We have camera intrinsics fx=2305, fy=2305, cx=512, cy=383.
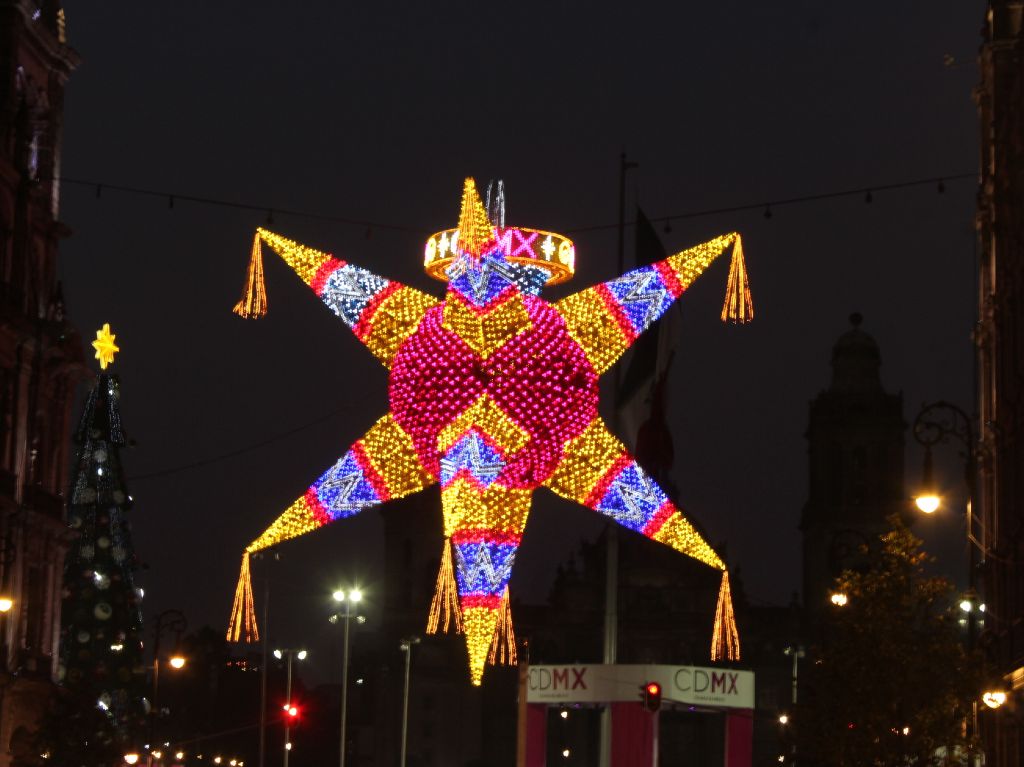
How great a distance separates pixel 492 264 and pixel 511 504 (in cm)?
276

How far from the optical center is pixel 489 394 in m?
25.6

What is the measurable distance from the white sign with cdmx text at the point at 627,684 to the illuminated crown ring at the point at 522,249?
8299mm

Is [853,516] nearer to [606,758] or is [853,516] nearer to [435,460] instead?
[606,758]

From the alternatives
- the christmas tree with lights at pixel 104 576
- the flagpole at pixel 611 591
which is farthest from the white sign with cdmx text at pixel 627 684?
the christmas tree with lights at pixel 104 576

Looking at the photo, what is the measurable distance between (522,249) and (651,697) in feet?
27.8

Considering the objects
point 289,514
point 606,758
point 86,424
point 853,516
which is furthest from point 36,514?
point 853,516

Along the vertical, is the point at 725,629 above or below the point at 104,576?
below

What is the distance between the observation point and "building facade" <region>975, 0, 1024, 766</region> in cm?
3847

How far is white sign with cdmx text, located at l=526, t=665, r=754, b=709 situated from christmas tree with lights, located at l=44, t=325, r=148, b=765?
17.4m

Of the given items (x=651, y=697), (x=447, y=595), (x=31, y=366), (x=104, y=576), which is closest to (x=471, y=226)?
(x=447, y=595)

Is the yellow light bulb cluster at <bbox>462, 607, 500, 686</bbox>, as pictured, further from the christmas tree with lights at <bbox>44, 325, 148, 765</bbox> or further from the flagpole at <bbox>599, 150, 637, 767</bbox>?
the christmas tree with lights at <bbox>44, 325, 148, 765</bbox>

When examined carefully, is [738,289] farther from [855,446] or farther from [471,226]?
[855,446]

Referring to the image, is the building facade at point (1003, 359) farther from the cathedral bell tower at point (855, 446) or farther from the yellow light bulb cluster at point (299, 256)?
the cathedral bell tower at point (855, 446)

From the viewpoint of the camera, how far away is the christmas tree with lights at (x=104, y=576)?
49938mm
